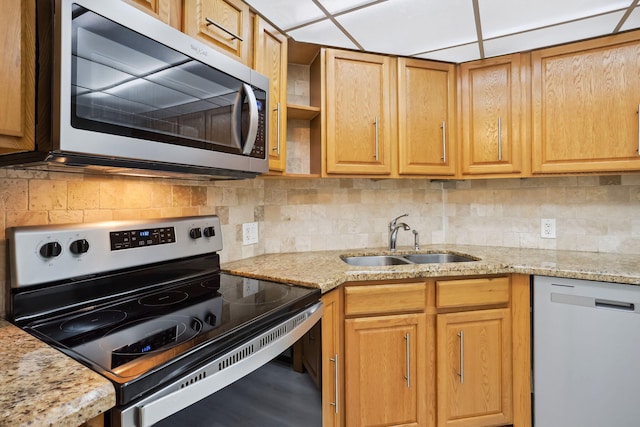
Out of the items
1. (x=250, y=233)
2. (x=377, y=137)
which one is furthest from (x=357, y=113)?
(x=250, y=233)

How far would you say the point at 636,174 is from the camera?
1.94m

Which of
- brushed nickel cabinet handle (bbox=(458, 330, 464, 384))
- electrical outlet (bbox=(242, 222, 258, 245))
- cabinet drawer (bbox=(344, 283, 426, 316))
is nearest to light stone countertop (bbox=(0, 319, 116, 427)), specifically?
cabinet drawer (bbox=(344, 283, 426, 316))

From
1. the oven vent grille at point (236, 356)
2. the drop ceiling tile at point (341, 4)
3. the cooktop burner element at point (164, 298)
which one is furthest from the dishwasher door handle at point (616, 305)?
the cooktop burner element at point (164, 298)

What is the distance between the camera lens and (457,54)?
6.48 ft

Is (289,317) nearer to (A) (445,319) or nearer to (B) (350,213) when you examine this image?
(A) (445,319)

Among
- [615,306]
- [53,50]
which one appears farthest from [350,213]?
[53,50]

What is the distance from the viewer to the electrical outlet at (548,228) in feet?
7.07

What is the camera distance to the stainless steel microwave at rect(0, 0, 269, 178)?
31.4 inches

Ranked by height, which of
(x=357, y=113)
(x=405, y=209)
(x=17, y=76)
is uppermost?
(x=357, y=113)

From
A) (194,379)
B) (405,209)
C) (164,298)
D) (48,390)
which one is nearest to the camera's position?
(48,390)

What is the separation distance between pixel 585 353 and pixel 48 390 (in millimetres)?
1944

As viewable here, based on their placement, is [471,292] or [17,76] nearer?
[17,76]

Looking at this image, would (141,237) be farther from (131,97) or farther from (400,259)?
(400,259)

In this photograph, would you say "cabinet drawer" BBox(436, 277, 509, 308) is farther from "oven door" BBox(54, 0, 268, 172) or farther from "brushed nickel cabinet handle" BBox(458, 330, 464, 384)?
"oven door" BBox(54, 0, 268, 172)
